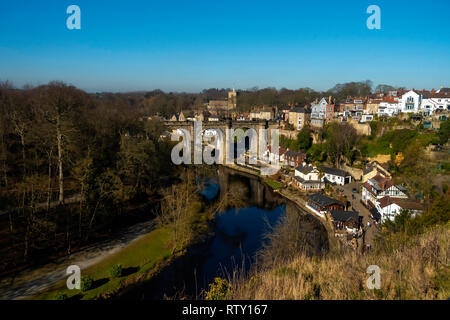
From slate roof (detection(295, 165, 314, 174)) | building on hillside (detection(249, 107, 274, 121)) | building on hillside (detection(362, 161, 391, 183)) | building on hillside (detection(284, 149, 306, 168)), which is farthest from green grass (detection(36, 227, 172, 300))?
building on hillside (detection(249, 107, 274, 121))

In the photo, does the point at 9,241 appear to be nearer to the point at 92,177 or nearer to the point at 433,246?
the point at 92,177

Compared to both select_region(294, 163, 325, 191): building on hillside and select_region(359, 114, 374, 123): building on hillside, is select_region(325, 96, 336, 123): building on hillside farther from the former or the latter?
select_region(294, 163, 325, 191): building on hillside

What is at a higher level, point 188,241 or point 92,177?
point 92,177

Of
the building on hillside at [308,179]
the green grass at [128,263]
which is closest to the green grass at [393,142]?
the building on hillside at [308,179]

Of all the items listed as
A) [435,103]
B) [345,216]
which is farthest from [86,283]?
[435,103]

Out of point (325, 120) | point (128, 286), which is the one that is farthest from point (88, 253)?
point (325, 120)

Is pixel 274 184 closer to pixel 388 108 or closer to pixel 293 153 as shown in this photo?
pixel 293 153

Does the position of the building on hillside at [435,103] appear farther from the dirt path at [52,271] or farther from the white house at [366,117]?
the dirt path at [52,271]
